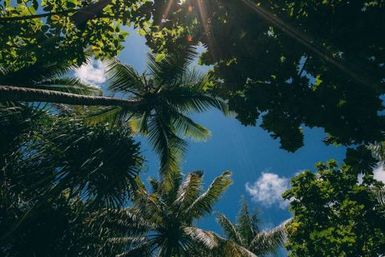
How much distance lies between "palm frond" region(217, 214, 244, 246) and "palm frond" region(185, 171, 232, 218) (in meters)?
4.13

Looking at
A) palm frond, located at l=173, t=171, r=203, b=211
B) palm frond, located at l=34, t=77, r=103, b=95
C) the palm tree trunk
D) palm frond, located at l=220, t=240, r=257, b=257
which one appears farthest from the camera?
palm frond, located at l=173, t=171, r=203, b=211

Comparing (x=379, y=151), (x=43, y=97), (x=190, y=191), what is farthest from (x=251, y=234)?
(x=43, y=97)

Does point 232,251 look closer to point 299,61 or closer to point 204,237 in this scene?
point 204,237

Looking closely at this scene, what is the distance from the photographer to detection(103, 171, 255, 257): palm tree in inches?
572

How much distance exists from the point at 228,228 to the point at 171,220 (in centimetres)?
519

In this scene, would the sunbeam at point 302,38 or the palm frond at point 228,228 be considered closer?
the sunbeam at point 302,38

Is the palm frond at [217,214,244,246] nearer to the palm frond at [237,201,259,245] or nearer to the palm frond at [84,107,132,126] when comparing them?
the palm frond at [237,201,259,245]

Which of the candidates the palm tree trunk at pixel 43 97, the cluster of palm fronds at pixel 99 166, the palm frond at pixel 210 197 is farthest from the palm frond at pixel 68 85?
the palm frond at pixel 210 197

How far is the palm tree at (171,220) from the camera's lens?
47.7ft

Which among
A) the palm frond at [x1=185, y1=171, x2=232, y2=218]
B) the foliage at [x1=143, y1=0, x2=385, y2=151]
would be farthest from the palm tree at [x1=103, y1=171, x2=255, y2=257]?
the foliage at [x1=143, y1=0, x2=385, y2=151]

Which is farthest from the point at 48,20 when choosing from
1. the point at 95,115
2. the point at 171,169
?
the point at 171,169

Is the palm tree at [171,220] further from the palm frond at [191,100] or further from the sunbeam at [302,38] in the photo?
the sunbeam at [302,38]

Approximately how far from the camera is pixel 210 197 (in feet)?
51.4

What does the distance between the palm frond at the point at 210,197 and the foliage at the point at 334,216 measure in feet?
14.7
